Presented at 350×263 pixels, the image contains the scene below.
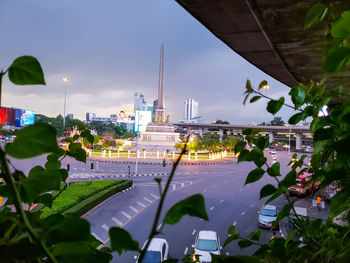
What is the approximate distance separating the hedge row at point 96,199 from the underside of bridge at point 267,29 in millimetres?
13123

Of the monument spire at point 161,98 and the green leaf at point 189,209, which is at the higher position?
the monument spire at point 161,98

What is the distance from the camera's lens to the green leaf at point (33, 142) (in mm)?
517

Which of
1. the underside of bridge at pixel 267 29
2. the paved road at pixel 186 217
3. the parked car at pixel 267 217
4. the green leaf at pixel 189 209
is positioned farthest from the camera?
the parked car at pixel 267 217

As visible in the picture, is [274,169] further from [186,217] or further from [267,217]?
[186,217]

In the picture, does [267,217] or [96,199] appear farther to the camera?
[96,199]

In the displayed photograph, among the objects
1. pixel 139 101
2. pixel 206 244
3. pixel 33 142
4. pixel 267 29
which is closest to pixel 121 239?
pixel 33 142

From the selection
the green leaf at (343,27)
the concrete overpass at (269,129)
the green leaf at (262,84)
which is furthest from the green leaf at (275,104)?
the concrete overpass at (269,129)

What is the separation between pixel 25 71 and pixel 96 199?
17.2 meters

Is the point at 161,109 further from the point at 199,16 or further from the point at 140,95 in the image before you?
the point at 140,95

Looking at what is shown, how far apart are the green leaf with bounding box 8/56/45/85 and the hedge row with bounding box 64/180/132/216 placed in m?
14.3

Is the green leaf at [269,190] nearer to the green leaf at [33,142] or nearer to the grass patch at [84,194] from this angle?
the green leaf at [33,142]

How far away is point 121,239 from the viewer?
545 millimetres

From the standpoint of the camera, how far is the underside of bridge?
6.36 feet

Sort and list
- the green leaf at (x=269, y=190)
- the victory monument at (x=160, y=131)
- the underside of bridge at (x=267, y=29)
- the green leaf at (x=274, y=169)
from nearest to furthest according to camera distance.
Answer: the green leaf at (x=269, y=190) → the green leaf at (x=274, y=169) → the underside of bridge at (x=267, y=29) → the victory monument at (x=160, y=131)
